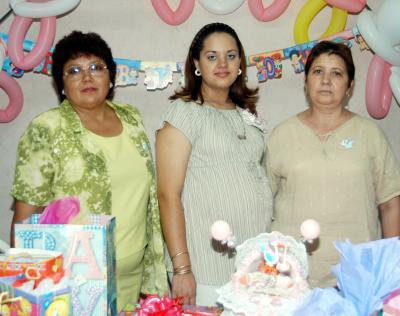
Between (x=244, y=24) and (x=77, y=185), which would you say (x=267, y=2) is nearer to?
(x=244, y=24)

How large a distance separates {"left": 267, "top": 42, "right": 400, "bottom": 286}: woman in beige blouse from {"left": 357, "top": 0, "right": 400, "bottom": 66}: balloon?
397 mm

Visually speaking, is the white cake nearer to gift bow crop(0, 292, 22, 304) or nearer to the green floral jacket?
gift bow crop(0, 292, 22, 304)

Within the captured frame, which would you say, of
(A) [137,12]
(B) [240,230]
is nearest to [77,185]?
(B) [240,230]

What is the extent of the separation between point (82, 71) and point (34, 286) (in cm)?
88

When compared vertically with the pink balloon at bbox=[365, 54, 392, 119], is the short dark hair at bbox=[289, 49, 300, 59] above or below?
above

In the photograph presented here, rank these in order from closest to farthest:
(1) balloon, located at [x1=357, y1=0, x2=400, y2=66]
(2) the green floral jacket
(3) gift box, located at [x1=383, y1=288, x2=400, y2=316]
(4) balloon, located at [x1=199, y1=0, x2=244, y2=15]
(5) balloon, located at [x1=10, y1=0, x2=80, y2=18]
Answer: (3) gift box, located at [x1=383, y1=288, x2=400, y2=316] < (2) the green floral jacket < (1) balloon, located at [x1=357, y1=0, x2=400, y2=66] < (5) balloon, located at [x1=10, y1=0, x2=80, y2=18] < (4) balloon, located at [x1=199, y1=0, x2=244, y2=15]

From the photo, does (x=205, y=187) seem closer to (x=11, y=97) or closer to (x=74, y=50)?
(x=74, y=50)

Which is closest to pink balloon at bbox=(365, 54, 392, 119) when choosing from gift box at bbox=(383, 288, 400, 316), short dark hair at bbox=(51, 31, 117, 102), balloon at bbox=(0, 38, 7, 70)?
short dark hair at bbox=(51, 31, 117, 102)

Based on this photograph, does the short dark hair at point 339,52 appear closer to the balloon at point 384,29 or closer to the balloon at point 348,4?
the balloon at point 384,29

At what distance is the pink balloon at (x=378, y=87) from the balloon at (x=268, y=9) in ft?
1.60

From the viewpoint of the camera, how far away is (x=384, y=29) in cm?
224

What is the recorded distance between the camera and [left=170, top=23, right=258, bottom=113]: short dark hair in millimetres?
1927

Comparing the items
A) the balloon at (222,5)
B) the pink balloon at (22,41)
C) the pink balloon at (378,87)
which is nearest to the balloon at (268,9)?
the balloon at (222,5)

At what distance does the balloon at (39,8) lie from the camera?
2.34m
